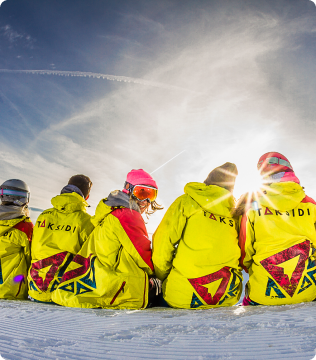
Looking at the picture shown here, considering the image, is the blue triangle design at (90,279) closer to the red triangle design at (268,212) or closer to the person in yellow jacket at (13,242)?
the person in yellow jacket at (13,242)

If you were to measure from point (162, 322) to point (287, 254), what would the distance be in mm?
1631

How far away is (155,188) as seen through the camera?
12.3 ft

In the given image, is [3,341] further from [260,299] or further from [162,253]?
[260,299]

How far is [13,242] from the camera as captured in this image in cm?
402

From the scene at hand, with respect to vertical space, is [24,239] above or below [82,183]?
below

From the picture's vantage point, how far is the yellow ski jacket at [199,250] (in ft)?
8.87

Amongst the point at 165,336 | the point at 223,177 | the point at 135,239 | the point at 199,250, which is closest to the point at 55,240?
the point at 135,239

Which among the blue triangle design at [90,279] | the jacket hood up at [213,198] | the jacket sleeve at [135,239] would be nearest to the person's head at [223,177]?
the jacket hood up at [213,198]

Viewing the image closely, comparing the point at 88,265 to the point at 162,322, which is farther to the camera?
the point at 88,265

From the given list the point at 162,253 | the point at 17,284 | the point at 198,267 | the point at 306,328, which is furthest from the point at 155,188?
the point at 17,284

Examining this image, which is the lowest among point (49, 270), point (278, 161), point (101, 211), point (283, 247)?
point (49, 270)

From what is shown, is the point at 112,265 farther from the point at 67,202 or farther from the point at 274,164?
the point at 274,164

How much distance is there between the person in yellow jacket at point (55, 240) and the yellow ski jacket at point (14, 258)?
0.41 m

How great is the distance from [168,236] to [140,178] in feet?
3.87
